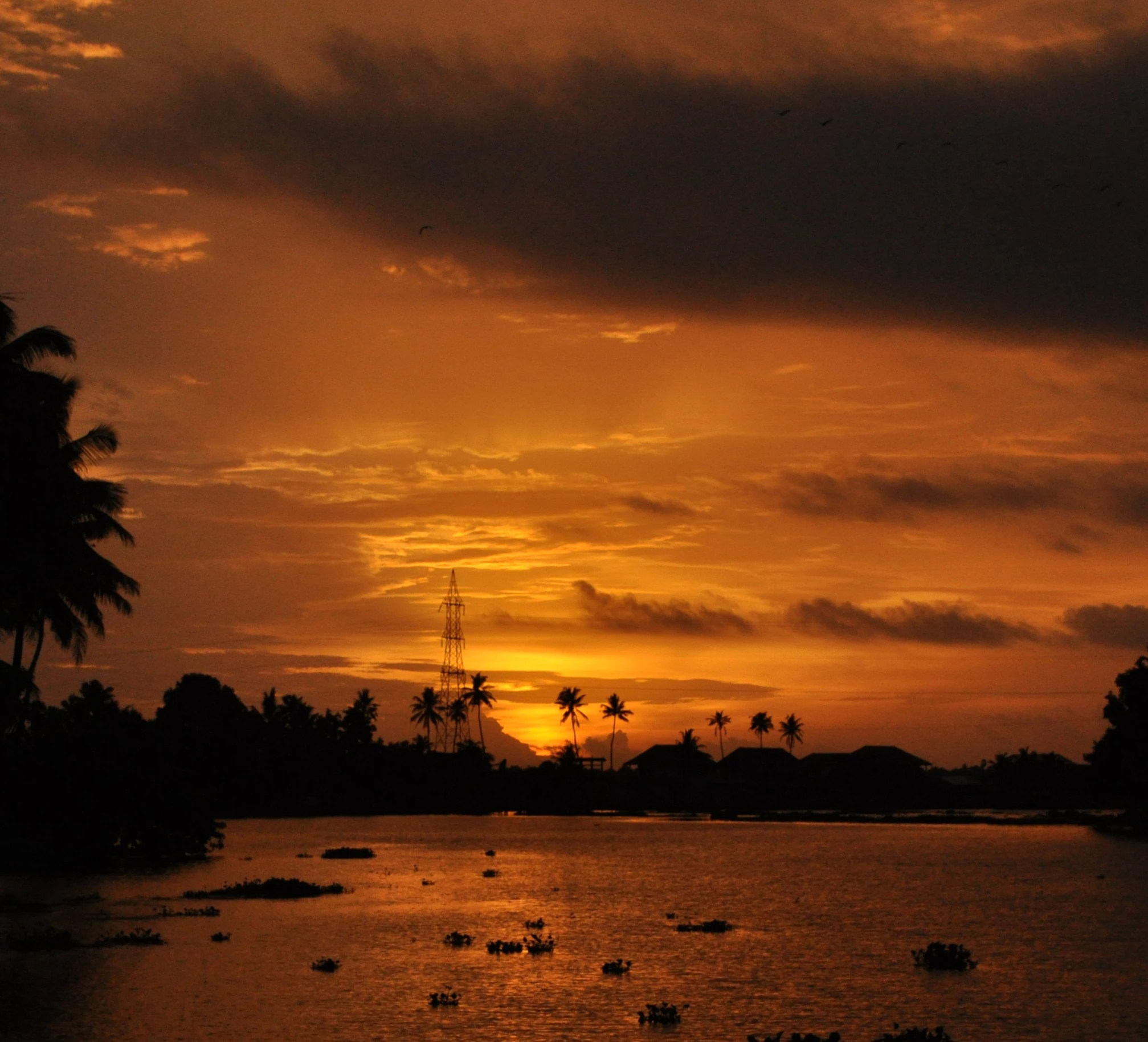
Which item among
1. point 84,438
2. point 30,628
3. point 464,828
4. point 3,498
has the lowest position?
point 464,828

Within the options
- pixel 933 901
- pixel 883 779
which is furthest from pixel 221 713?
pixel 933 901

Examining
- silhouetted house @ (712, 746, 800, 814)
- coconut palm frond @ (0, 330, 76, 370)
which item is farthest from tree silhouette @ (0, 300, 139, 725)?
silhouetted house @ (712, 746, 800, 814)

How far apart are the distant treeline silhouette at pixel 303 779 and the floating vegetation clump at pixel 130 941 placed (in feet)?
45.1

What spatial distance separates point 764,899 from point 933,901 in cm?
794

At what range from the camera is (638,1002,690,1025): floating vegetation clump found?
30.0 metres

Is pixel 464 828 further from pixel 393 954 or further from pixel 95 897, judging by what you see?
pixel 393 954

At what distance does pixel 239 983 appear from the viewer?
34.5 meters

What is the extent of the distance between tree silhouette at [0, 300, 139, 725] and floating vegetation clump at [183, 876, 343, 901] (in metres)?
12.7

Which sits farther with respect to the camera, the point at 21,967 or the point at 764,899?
the point at 764,899

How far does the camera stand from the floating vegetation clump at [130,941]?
40.2 meters

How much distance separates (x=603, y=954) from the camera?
136ft

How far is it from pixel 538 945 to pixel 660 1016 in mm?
12319

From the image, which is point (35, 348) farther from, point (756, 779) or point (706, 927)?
point (756, 779)

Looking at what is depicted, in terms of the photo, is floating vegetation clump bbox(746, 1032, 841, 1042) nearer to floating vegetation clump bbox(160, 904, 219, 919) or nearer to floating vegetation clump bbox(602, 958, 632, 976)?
floating vegetation clump bbox(602, 958, 632, 976)
